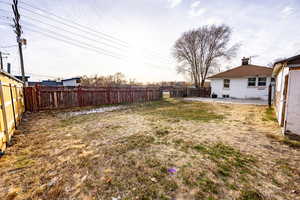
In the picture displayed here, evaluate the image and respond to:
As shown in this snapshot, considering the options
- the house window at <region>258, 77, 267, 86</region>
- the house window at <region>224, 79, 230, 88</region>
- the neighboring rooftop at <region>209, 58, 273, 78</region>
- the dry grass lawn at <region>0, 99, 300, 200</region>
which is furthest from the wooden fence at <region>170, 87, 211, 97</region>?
the dry grass lawn at <region>0, 99, 300, 200</region>

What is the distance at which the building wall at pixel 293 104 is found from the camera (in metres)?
3.12

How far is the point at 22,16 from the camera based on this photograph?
938 cm

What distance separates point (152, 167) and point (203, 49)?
20843 millimetres

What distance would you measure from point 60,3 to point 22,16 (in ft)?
12.8

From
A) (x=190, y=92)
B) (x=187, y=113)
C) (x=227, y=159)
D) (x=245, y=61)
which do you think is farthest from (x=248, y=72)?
(x=227, y=159)

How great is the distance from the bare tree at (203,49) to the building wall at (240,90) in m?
5.71

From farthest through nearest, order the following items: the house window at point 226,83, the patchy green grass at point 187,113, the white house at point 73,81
A: the white house at point 73,81
the house window at point 226,83
the patchy green grass at point 187,113

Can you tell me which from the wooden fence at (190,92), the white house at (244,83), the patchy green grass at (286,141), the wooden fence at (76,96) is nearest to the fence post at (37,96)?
the wooden fence at (76,96)

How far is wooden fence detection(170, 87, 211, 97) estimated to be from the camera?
52.0 feet

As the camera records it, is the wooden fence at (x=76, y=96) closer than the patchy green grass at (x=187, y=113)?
No

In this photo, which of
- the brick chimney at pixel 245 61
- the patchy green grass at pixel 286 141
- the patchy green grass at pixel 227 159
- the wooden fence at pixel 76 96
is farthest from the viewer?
the brick chimney at pixel 245 61

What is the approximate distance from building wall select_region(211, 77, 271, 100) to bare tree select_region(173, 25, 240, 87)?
5.71 m

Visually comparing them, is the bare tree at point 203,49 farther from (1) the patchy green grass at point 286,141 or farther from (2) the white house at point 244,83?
(1) the patchy green grass at point 286,141

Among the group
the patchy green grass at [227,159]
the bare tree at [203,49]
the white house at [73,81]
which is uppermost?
the bare tree at [203,49]
